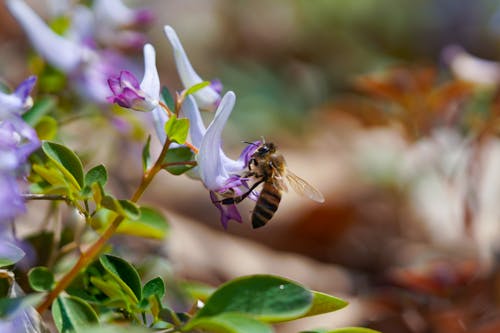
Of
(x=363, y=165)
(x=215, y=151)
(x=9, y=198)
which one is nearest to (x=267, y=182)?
(x=215, y=151)

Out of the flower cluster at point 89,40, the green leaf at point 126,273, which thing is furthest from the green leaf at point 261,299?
the flower cluster at point 89,40

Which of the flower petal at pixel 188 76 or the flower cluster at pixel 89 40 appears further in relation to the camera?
the flower cluster at pixel 89 40

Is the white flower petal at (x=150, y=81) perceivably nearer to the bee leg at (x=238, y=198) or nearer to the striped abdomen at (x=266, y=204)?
the bee leg at (x=238, y=198)

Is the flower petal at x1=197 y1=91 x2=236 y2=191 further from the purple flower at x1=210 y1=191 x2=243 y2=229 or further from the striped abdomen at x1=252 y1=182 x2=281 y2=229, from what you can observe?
the striped abdomen at x1=252 y1=182 x2=281 y2=229

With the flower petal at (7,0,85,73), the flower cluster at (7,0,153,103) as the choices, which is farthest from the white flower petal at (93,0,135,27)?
the flower petal at (7,0,85,73)

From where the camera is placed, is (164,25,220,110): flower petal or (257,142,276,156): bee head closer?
(164,25,220,110): flower petal

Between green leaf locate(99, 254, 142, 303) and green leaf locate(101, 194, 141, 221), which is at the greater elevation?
green leaf locate(101, 194, 141, 221)

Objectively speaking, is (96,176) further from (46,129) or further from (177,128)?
(46,129)
